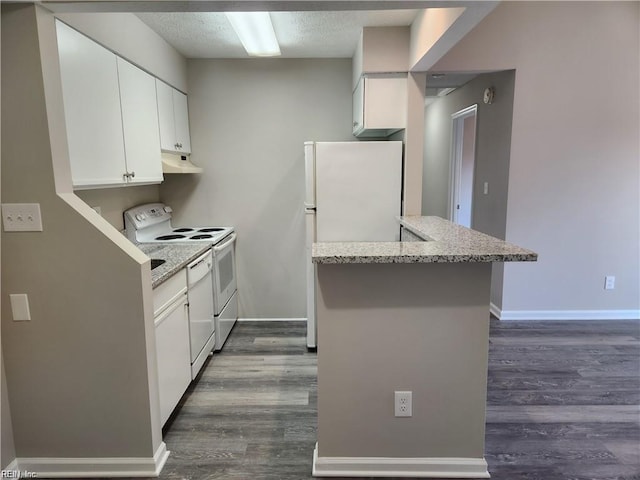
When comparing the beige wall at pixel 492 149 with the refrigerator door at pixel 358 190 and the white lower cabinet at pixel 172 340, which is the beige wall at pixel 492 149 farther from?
the white lower cabinet at pixel 172 340

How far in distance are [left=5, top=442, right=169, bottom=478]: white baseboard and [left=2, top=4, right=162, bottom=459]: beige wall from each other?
29 mm

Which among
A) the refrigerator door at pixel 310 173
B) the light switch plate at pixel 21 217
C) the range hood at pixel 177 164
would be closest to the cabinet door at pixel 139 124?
the range hood at pixel 177 164

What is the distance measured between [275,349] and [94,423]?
1583 mm

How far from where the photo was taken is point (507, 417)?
7.65ft

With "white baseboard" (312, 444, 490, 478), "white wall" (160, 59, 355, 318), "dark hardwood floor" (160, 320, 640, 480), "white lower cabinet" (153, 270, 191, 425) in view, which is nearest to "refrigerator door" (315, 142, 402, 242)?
"white wall" (160, 59, 355, 318)

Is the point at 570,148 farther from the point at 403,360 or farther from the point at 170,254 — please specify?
the point at 170,254

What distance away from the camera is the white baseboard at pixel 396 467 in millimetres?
1880

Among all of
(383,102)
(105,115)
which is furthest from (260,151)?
(105,115)

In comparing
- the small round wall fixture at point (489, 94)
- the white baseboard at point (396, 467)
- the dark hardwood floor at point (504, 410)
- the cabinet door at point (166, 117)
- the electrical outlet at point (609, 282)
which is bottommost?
the dark hardwood floor at point (504, 410)

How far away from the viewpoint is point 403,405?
1.85 metres

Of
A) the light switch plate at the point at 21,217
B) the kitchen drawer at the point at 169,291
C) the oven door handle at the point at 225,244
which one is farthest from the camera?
the oven door handle at the point at 225,244

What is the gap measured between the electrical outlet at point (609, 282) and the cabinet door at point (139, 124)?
4034mm

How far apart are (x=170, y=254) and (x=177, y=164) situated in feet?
3.21

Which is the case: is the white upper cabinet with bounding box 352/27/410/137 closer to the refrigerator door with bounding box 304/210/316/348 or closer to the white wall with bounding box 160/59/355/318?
the white wall with bounding box 160/59/355/318
